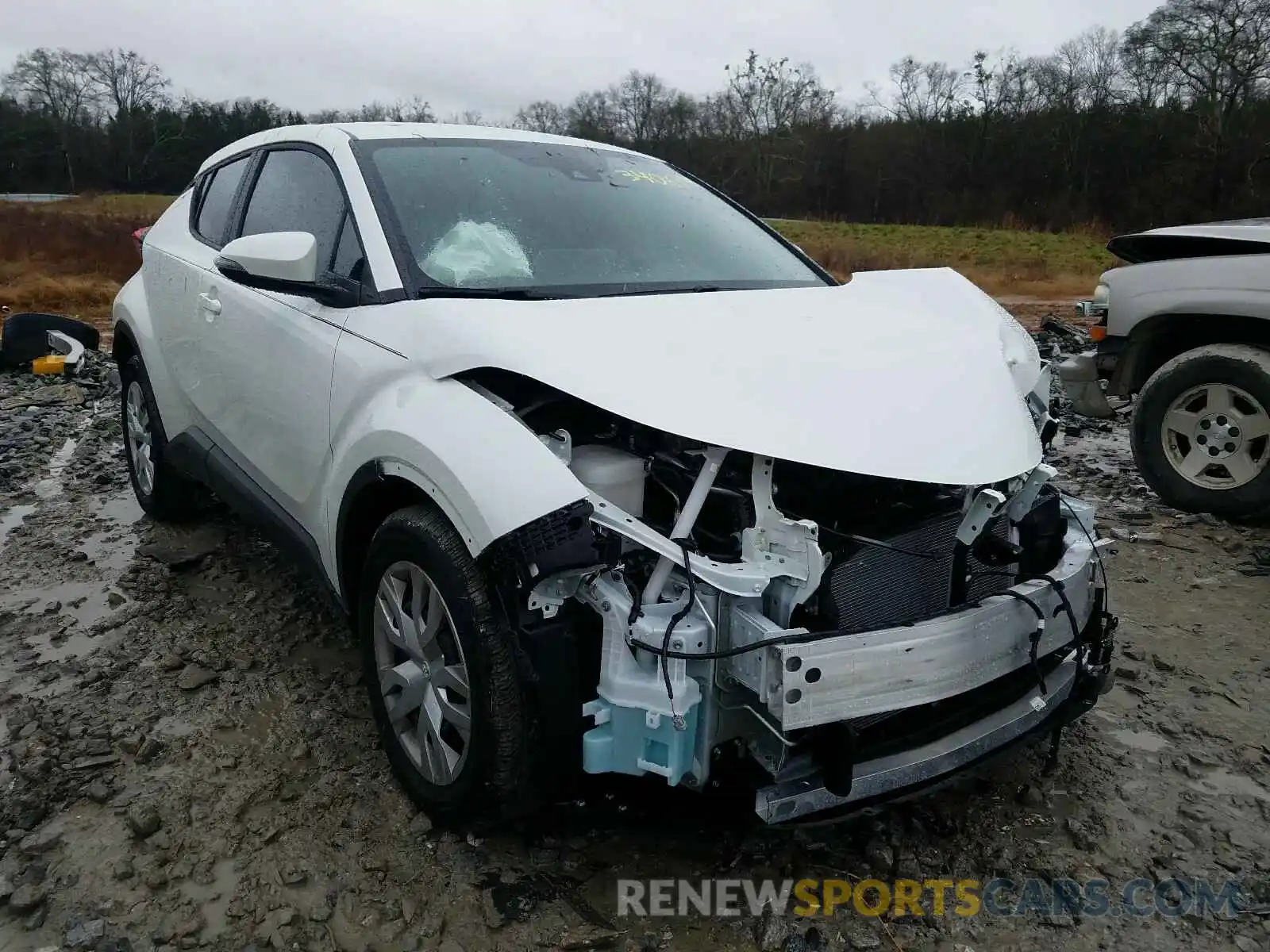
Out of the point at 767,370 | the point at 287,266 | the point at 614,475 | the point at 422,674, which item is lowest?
the point at 422,674

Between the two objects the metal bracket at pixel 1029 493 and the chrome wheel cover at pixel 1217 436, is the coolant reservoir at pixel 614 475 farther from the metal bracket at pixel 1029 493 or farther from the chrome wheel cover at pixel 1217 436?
the chrome wheel cover at pixel 1217 436

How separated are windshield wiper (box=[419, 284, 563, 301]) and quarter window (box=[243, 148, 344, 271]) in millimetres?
504

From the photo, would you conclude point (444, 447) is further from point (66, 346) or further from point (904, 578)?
point (66, 346)

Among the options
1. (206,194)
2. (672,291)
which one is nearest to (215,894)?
(672,291)

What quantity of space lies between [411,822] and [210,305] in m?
2.09

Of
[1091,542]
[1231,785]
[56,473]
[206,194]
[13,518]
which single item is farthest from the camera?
[56,473]

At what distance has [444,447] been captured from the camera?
84.9 inches

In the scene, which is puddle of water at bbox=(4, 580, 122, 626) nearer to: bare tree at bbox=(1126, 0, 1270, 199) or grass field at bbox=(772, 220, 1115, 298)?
grass field at bbox=(772, 220, 1115, 298)

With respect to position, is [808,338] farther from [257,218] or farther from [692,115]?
[692,115]

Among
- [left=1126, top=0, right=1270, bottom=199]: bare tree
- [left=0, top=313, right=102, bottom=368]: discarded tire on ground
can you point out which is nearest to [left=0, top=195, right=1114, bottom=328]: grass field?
[left=0, top=313, right=102, bottom=368]: discarded tire on ground

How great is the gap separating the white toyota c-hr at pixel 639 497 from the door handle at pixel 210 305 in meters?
0.39

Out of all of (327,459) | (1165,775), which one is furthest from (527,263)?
(1165,775)

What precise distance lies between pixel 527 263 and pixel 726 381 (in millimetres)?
883

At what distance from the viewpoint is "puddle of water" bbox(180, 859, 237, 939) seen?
85.1 inches
